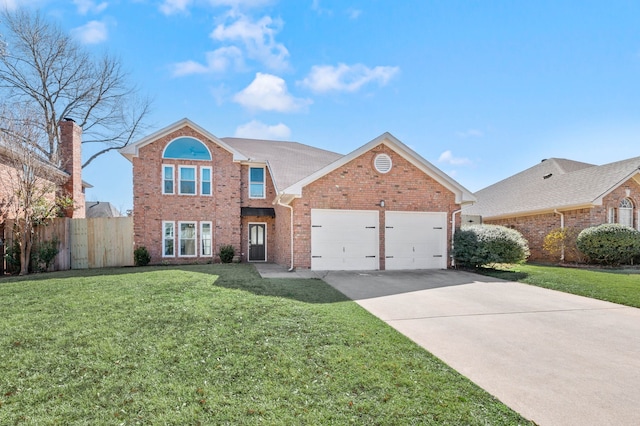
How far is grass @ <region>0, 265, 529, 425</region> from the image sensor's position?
3.01 metres

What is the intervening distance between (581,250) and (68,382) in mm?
17691

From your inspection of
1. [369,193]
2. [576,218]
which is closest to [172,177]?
[369,193]

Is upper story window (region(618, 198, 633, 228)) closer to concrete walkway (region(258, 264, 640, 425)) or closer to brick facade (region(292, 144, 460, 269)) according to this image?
brick facade (region(292, 144, 460, 269))

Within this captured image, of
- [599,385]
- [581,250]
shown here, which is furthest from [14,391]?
[581,250]

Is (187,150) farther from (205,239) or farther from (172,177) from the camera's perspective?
(205,239)

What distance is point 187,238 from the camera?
15.6 m

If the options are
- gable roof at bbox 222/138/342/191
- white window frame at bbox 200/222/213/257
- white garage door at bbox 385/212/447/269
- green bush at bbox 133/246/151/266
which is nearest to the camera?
white garage door at bbox 385/212/447/269

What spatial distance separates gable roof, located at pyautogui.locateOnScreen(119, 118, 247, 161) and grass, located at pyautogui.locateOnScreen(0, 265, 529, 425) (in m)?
9.87

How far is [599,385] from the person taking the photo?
3613 millimetres

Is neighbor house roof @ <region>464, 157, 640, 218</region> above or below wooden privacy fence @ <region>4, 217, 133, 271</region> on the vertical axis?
above

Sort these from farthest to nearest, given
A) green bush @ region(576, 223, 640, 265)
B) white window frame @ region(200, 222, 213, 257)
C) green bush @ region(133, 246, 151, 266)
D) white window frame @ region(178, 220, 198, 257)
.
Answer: white window frame @ region(200, 222, 213, 257) < white window frame @ region(178, 220, 198, 257) < green bush @ region(133, 246, 151, 266) < green bush @ region(576, 223, 640, 265)

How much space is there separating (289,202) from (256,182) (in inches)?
183

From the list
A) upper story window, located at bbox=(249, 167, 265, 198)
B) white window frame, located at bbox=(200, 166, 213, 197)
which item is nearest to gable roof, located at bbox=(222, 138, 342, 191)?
upper story window, located at bbox=(249, 167, 265, 198)

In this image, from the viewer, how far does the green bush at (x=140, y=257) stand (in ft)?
47.1
